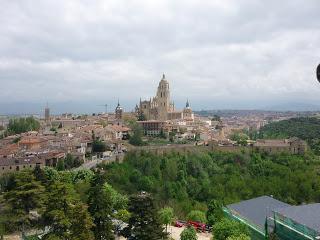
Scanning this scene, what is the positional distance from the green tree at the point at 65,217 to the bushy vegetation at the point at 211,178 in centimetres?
873

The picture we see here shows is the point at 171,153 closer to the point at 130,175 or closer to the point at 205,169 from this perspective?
the point at 205,169

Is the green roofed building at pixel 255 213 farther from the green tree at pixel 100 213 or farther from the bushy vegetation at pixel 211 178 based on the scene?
the green tree at pixel 100 213

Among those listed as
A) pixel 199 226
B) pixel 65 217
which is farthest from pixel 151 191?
pixel 65 217

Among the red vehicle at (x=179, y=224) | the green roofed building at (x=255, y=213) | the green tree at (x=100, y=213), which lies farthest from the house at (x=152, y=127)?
the green tree at (x=100, y=213)

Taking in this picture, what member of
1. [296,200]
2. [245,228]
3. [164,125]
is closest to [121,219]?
[245,228]

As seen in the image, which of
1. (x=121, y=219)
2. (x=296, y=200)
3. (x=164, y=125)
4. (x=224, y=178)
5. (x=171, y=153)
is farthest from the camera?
(x=164, y=125)

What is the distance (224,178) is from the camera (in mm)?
33844

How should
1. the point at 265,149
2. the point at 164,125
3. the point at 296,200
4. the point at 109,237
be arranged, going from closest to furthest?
the point at 109,237
the point at 296,200
the point at 265,149
the point at 164,125

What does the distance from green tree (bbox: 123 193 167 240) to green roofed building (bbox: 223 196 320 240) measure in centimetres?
436

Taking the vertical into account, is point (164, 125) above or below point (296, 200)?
above

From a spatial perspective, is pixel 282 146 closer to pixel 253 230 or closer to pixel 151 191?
pixel 151 191

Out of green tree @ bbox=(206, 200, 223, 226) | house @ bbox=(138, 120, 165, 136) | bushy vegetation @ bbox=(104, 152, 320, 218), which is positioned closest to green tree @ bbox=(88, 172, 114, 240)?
green tree @ bbox=(206, 200, 223, 226)

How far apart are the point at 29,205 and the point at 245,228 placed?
811cm

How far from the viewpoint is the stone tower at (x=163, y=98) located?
2382 inches
